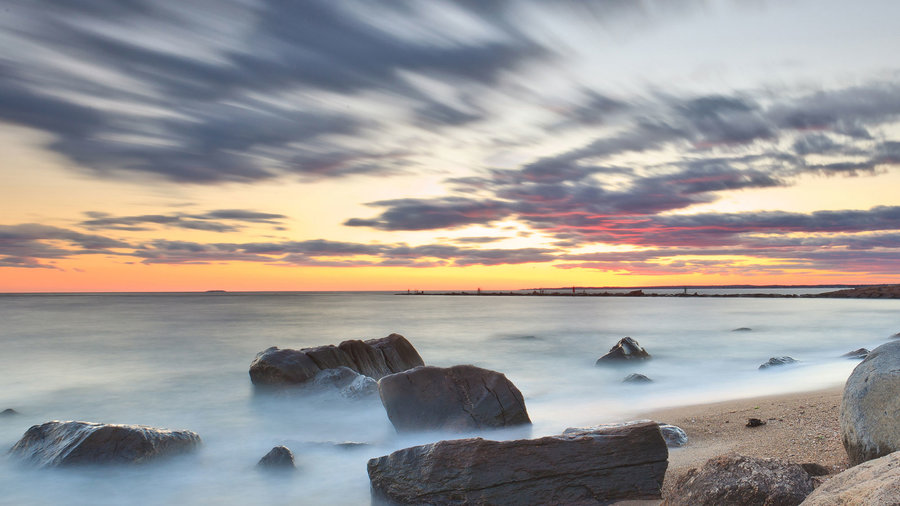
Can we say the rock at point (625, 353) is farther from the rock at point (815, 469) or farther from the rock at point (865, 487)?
the rock at point (865, 487)

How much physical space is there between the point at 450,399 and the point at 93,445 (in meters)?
4.70

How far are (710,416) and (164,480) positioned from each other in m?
7.91

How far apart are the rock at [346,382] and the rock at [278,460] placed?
3.55 m

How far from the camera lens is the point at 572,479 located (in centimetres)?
521

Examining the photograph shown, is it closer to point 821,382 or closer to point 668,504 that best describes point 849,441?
point 668,504

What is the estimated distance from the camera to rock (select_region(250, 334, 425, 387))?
12.2 metres

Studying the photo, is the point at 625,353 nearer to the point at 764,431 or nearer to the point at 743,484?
the point at 764,431

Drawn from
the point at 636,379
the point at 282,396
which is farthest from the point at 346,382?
the point at 636,379

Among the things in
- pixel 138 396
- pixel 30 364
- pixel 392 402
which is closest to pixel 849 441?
pixel 392 402

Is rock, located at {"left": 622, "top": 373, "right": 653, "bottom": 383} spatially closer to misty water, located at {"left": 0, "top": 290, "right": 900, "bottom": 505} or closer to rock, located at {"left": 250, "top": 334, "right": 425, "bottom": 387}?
misty water, located at {"left": 0, "top": 290, "right": 900, "bottom": 505}

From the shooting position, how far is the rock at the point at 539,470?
5117 millimetres

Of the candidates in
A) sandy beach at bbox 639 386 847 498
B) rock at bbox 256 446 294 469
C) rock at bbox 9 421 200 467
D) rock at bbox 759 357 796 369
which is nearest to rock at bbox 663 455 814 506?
sandy beach at bbox 639 386 847 498

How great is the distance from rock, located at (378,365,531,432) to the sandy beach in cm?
253

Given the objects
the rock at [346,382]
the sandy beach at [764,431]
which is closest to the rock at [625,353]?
the sandy beach at [764,431]
